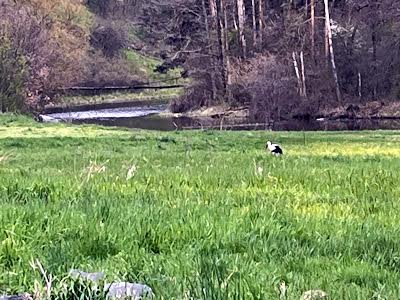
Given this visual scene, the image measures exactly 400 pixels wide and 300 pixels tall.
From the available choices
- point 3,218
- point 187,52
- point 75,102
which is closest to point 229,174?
point 3,218

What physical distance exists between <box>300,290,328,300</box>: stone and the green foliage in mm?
42987

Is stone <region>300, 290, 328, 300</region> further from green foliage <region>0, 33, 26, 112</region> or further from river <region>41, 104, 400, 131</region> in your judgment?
green foliage <region>0, 33, 26, 112</region>

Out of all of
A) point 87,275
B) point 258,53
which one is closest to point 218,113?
point 258,53

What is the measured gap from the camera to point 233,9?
229 feet

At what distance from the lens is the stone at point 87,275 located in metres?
3.78

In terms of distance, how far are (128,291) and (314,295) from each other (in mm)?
886

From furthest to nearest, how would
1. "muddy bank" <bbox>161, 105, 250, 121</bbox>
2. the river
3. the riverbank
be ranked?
the riverbank, "muddy bank" <bbox>161, 105, 250, 121</bbox>, the river

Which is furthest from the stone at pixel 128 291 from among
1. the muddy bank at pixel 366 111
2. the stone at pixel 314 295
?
the muddy bank at pixel 366 111

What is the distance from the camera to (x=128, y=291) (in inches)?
140

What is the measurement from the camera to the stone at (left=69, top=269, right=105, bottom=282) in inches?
149

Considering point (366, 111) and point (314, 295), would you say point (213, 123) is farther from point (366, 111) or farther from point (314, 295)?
point (314, 295)

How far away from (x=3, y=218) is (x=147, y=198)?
1725 mm

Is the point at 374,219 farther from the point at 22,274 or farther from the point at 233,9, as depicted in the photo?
the point at 233,9

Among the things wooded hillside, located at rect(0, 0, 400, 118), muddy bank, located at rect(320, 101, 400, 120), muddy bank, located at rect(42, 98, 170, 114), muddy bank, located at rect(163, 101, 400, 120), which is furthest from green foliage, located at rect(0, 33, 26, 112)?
muddy bank, located at rect(320, 101, 400, 120)
